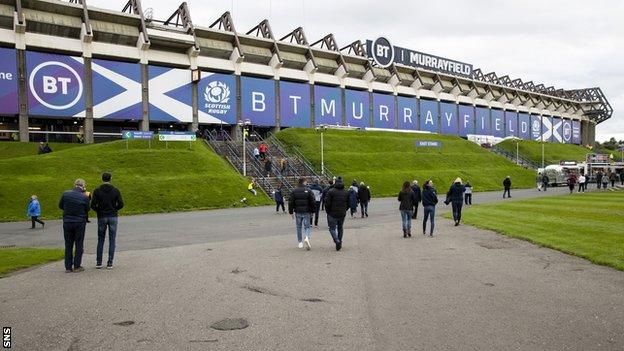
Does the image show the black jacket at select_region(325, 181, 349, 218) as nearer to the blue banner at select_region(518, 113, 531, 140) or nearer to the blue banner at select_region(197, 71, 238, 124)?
the blue banner at select_region(197, 71, 238, 124)

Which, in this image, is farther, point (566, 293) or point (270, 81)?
point (270, 81)

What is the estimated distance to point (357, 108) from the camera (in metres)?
72.1

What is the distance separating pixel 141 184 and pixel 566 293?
2721cm

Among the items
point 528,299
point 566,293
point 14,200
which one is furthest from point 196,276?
point 14,200

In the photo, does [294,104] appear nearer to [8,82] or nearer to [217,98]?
[217,98]

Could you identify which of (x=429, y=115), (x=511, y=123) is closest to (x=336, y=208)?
(x=429, y=115)

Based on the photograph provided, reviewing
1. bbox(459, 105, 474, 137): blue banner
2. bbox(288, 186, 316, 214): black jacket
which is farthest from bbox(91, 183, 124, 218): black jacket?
bbox(459, 105, 474, 137): blue banner

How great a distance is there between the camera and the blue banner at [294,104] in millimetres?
64188

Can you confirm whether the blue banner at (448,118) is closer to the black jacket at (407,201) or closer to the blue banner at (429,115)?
the blue banner at (429,115)

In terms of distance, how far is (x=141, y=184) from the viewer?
3084 cm

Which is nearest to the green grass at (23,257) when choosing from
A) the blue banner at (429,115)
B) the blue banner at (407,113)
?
the blue banner at (407,113)

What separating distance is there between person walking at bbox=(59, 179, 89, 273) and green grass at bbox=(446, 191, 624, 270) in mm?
11286

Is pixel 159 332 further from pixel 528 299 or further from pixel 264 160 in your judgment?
pixel 264 160

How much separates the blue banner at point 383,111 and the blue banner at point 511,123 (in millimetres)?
36034
